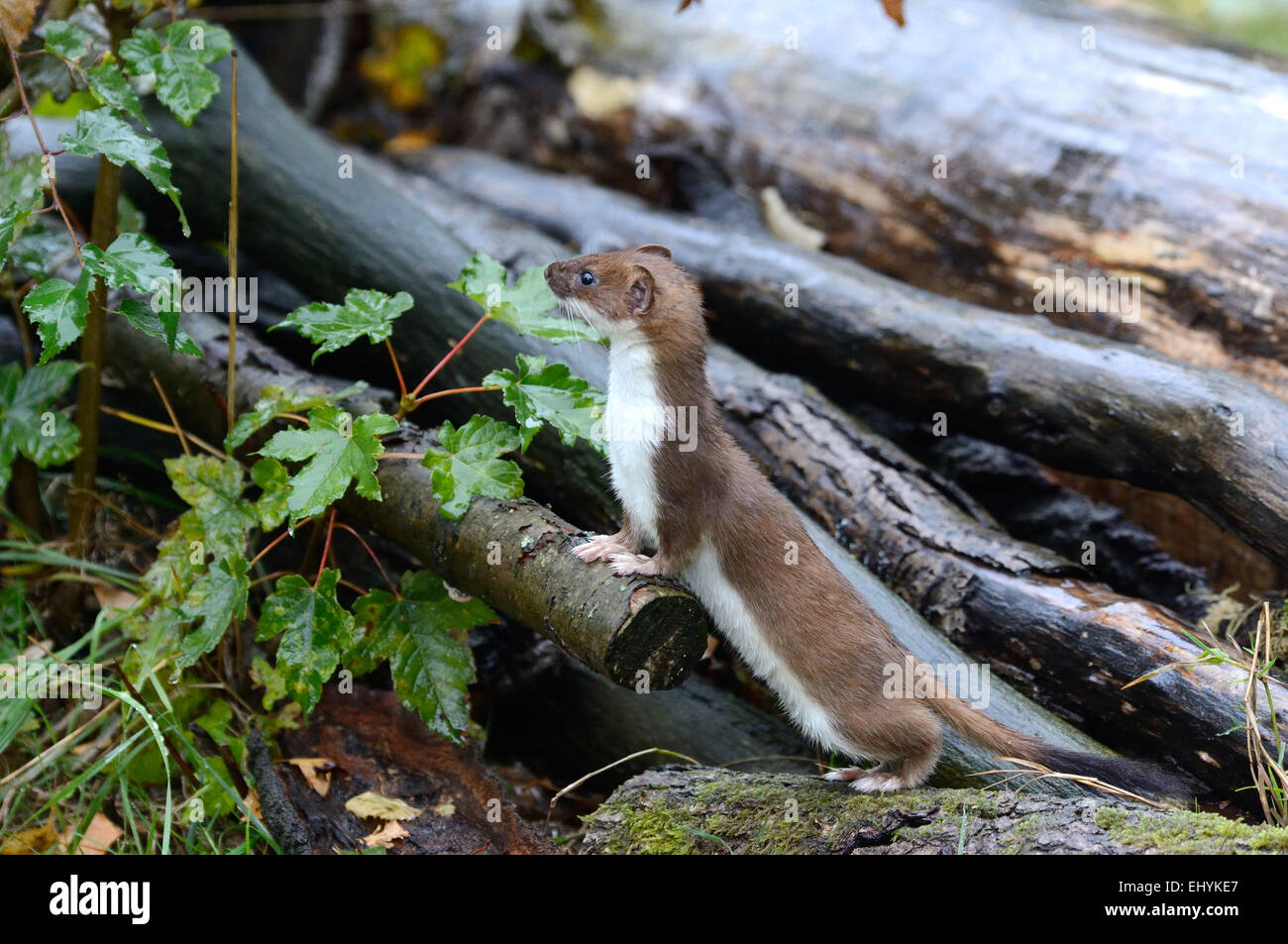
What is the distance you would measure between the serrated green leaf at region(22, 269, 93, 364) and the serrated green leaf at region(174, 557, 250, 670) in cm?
86

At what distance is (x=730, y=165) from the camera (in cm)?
663

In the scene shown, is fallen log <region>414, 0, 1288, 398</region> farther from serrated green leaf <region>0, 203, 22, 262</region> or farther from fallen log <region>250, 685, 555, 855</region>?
serrated green leaf <region>0, 203, 22, 262</region>

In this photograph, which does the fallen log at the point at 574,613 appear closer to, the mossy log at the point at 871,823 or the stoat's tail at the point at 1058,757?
the stoat's tail at the point at 1058,757

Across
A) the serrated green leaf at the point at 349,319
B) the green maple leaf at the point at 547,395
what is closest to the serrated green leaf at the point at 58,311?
the serrated green leaf at the point at 349,319

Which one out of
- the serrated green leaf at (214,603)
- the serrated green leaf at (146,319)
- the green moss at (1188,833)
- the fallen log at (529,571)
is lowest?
the green moss at (1188,833)

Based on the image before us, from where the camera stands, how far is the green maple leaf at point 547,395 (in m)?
3.46

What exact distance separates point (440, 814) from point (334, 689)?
Answer: 0.73 metres

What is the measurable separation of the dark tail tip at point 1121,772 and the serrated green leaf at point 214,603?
2612 mm

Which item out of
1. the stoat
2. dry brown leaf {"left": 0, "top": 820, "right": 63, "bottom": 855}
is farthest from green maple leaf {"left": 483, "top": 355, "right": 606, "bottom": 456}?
dry brown leaf {"left": 0, "top": 820, "right": 63, "bottom": 855}

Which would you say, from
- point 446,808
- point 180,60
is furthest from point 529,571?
point 180,60

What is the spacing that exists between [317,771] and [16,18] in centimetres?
274

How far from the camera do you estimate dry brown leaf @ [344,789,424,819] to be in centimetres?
376

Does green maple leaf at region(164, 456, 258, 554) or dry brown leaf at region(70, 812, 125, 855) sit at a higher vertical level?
green maple leaf at region(164, 456, 258, 554)

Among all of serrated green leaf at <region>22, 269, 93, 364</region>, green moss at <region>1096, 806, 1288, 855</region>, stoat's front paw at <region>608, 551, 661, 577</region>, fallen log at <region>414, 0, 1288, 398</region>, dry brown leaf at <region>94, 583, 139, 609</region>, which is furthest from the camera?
fallen log at <region>414, 0, 1288, 398</region>
